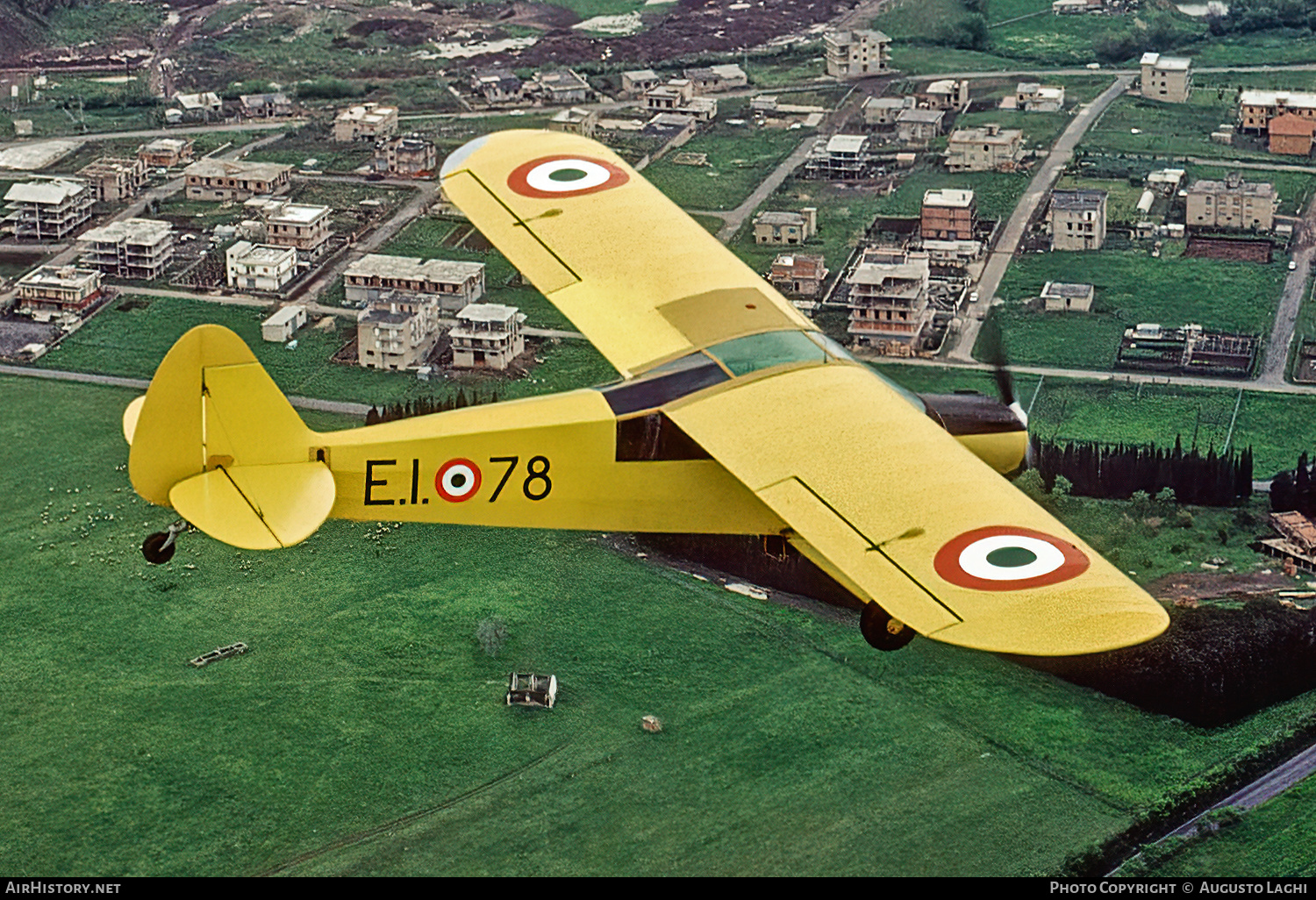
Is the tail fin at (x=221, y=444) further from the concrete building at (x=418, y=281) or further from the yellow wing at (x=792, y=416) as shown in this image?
the concrete building at (x=418, y=281)

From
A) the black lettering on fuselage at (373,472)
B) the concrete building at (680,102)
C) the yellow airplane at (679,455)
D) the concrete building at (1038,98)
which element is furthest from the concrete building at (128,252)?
the black lettering on fuselage at (373,472)

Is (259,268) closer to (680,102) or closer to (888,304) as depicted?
(888,304)

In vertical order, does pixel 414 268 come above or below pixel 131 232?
below

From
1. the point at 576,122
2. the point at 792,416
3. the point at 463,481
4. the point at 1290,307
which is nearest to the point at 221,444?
the point at 463,481

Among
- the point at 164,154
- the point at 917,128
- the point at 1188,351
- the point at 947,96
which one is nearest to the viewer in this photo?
the point at 1188,351

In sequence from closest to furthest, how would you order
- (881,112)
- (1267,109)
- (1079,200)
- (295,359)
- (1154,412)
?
(1154,412), (295,359), (1079,200), (1267,109), (881,112)

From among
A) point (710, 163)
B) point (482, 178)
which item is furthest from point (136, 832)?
point (710, 163)

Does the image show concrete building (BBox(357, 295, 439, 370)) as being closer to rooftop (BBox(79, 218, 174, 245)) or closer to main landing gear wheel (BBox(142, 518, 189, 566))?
rooftop (BBox(79, 218, 174, 245))
